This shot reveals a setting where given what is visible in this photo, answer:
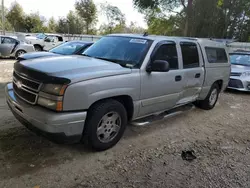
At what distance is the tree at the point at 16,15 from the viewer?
3997 cm

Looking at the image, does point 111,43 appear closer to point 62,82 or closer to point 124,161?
point 62,82

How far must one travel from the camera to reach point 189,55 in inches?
188

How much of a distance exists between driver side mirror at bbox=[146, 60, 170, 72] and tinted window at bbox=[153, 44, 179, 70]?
264 mm

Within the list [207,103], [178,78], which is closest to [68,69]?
[178,78]

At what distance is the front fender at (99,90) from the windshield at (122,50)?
0.32 meters

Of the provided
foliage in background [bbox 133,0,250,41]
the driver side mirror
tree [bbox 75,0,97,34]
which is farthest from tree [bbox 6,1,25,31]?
the driver side mirror

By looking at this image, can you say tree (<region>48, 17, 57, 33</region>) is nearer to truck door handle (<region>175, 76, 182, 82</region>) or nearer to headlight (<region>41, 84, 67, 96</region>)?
truck door handle (<region>175, 76, 182, 82</region>)

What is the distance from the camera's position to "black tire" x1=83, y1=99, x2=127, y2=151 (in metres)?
3.12

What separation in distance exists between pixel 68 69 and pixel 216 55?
165 inches

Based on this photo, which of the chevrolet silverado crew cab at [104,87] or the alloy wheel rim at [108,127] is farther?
the alloy wheel rim at [108,127]

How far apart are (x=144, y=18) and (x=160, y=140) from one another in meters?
22.9

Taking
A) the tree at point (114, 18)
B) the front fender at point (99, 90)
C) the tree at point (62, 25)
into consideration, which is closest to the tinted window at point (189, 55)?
the front fender at point (99, 90)

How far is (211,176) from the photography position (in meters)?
3.09

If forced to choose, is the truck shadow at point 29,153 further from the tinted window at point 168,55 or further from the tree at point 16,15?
the tree at point 16,15
